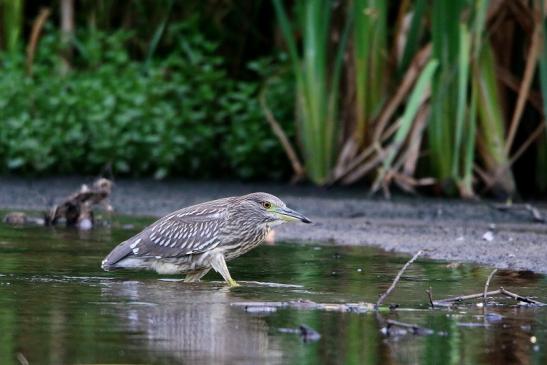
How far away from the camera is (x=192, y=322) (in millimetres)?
6703

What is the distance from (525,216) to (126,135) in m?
5.17

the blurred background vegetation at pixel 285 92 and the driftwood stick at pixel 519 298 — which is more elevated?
the blurred background vegetation at pixel 285 92

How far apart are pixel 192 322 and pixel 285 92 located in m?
9.36

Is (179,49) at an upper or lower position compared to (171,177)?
Answer: upper

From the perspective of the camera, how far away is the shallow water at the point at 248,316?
577 centimetres

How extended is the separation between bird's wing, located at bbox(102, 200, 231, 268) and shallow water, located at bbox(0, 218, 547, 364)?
197 mm

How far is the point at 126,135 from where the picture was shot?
15477 mm

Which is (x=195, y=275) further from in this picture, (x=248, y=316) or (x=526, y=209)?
(x=526, y=209)

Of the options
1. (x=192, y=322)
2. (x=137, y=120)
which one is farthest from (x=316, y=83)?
(x=192, y=322)

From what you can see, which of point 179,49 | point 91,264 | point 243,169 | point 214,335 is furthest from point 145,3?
point 214,335

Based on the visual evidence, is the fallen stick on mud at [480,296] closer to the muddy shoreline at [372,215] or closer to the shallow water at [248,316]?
the shallow water at [248,316]

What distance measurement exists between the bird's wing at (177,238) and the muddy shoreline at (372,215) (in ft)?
6.81

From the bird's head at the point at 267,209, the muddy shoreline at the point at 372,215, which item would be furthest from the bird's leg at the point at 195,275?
the muddy shoreline at the point at 372,215

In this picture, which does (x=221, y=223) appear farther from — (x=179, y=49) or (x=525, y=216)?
(x=179, y=49)
